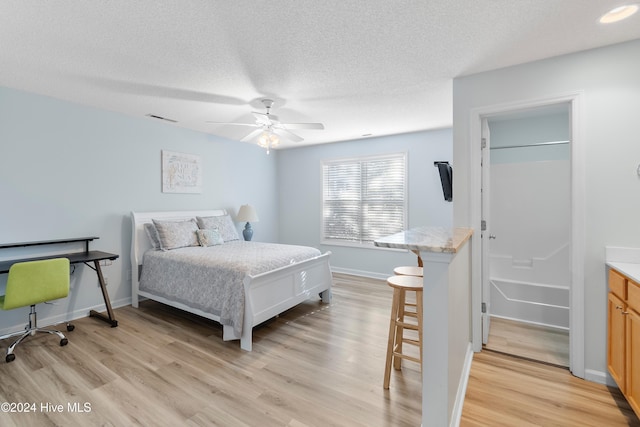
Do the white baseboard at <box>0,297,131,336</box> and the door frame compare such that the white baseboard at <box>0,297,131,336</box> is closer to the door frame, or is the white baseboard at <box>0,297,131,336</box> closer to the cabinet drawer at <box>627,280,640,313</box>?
the door frame

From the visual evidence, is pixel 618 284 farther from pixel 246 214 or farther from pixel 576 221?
pixel 246 214

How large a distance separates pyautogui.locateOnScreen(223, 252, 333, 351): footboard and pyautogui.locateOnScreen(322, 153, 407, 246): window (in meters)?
1.60

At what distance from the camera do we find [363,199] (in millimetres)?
5230

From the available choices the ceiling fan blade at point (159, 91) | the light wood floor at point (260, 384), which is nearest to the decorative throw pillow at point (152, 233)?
the light wood floor at point (260, 384)

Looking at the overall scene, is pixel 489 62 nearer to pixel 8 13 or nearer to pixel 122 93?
pixel 8 13

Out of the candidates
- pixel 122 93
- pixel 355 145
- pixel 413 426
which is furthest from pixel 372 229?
pixel 122 93

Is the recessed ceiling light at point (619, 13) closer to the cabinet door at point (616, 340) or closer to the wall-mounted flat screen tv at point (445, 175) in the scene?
the cabinet door at point (616, 340)

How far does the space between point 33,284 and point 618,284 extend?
4438 mm

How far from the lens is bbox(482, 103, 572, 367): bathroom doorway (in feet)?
10.6

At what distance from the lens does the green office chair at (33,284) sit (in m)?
2.36

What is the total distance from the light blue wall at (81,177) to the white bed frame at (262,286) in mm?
177

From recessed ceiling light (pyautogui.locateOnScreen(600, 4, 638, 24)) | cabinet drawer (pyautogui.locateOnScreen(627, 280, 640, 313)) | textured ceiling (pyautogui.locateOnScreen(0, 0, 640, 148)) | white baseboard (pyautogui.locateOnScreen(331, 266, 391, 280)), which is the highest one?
textured ceiling (pyautogui.locateOnScreen(0, 0, 640, 148))

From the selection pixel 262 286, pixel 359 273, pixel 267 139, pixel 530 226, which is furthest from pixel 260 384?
pixel 530 226

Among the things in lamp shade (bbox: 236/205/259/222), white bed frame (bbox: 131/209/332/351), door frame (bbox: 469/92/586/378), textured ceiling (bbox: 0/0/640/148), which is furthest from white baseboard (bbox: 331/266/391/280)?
textured ceiling (bbox: 0/0/640/148)
